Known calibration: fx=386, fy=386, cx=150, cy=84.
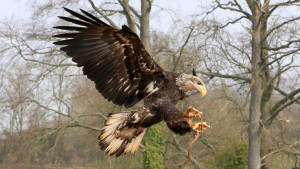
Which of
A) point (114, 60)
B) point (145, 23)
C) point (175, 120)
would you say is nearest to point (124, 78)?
point (114, 60)

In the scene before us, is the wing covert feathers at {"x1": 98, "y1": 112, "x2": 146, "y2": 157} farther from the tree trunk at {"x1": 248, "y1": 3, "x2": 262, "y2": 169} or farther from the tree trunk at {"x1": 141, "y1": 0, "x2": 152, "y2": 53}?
the tree trunk at {"x1": 141, "y1": 0, "x2": 152, "y2": 53}

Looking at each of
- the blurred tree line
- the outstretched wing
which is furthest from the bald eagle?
the blurred tree line

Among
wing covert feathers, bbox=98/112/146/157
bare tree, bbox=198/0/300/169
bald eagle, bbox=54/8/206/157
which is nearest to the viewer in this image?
bald eagle, bbox=54/8/206/157

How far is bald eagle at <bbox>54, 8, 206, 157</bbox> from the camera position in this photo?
3986 millimetres

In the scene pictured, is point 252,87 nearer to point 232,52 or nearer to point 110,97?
point 232,52

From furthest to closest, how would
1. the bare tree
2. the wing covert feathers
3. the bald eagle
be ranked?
1. the bare tree
2. the wing covert feathers
3. the bald eagle

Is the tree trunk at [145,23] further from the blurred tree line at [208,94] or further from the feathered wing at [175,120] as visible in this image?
the feathered wing at [175,120]

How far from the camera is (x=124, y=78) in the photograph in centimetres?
434

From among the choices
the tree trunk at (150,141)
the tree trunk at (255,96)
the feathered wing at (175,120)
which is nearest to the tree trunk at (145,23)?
the tree trunk at (150,141)

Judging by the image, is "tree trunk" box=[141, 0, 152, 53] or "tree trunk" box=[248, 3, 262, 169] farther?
"tree trunk" box=[141, 0, 152, 53]

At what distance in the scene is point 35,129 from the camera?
12992 mm

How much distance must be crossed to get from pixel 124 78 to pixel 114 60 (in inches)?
10.2

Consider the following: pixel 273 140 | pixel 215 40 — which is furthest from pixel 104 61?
pixel 273 140

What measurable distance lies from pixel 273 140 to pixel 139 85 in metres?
10.9
